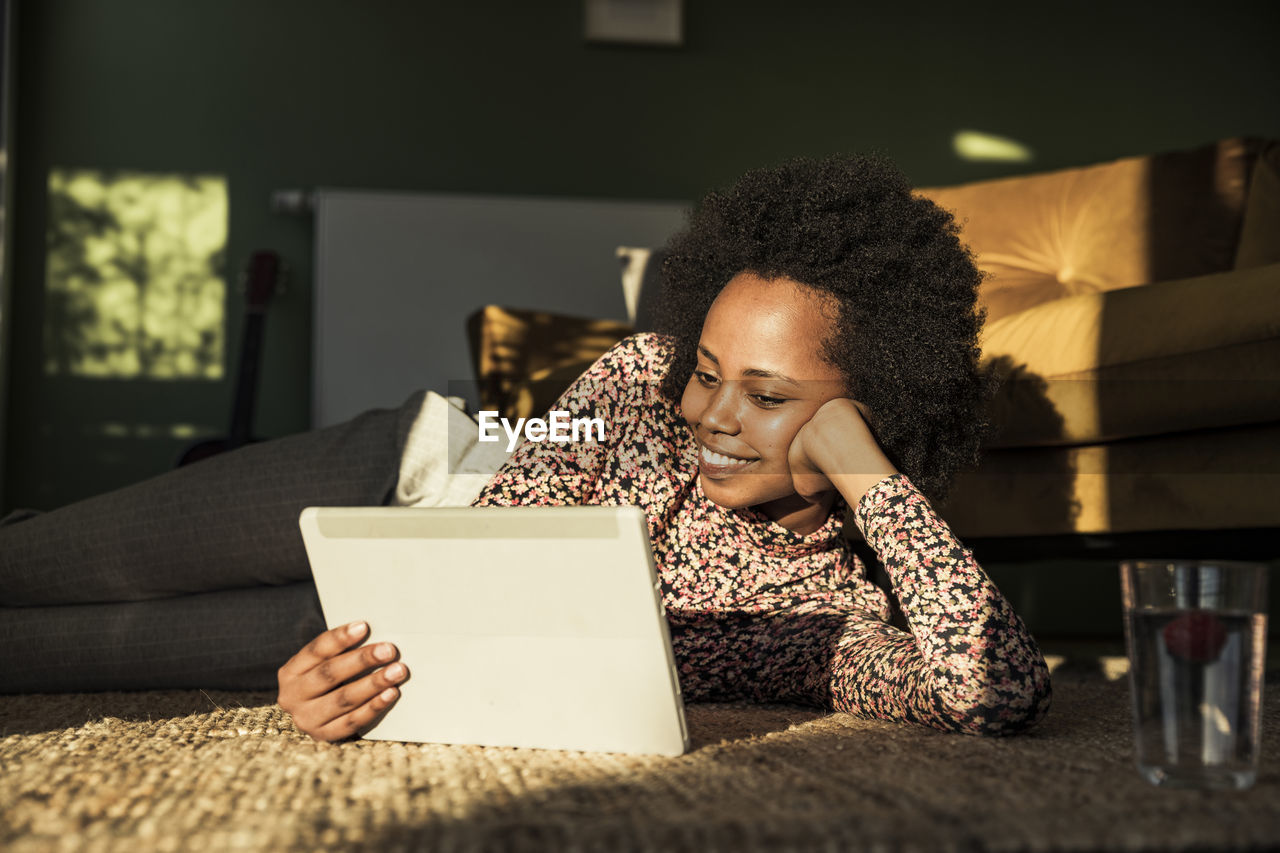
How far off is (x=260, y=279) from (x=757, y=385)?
6.74 feet

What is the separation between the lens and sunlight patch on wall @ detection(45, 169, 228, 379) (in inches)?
112

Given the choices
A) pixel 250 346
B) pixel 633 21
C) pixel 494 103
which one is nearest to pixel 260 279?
pixel 250 346

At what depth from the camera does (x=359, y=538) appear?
86 centimetres

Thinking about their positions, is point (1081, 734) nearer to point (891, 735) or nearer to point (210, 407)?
point (891, 735)

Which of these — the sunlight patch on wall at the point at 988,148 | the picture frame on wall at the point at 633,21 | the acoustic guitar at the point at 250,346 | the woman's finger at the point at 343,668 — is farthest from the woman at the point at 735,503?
the sunlight patch on wall at the point at 988,148

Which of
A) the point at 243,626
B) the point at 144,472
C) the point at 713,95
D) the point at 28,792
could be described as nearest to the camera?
the point at 28,792

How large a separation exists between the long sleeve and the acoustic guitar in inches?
76.1

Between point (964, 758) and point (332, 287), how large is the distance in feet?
7.75

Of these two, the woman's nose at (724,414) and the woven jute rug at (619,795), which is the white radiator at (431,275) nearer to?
the woman's nose at (724,414)

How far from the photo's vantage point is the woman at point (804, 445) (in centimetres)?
104

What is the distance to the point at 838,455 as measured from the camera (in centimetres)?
108

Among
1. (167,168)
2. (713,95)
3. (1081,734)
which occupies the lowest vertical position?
(1081,734)

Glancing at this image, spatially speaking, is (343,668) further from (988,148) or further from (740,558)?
(988,148)

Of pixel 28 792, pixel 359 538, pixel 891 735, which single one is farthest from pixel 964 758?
pixel 28 792
